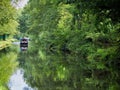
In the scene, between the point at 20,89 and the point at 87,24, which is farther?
the point at 87,24

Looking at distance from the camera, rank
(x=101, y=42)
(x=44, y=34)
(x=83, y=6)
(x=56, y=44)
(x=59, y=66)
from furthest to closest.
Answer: (x=44, y=34), (x=56, y=44), (x=101, y=42), (x=59, y=66), (x=83, y=6)

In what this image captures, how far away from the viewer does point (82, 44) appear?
1576 inches

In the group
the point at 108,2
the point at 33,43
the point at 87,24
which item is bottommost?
the point at 33,43

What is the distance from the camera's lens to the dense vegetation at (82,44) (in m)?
21.5

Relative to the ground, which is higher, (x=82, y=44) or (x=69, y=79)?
(x=82, y=44)

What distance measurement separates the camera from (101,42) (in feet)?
124

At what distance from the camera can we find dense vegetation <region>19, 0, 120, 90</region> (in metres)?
21.5

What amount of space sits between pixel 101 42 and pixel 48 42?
1866 centimetres

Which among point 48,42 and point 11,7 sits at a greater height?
point 11,7

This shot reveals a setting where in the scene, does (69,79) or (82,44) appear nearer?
(69,79)

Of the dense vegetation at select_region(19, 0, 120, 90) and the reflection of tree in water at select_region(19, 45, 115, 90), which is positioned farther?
the dense vegetation at select_region(19, 0, 120, 90)

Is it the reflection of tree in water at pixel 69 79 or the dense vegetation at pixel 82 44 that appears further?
the dense vegetation at pixel 82 44

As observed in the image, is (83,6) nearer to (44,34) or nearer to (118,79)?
(118,79)

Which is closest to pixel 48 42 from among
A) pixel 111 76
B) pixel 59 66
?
pixel 59 66
